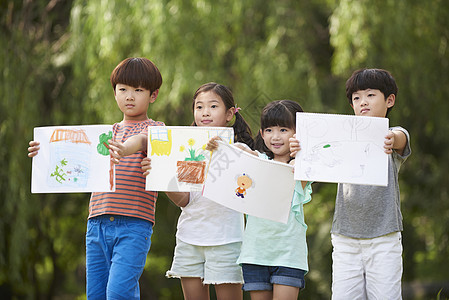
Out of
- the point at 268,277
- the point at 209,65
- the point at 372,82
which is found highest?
the point at 209,65

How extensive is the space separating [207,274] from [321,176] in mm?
755

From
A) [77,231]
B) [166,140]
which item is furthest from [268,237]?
[77,231]

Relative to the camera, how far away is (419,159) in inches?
277

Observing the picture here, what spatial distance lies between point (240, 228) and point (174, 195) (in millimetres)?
368

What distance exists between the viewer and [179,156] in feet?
9.56

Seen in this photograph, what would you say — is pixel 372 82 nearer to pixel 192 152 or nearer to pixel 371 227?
pixel 371 227

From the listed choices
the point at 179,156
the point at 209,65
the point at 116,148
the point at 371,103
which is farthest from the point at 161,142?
the point at 209,65

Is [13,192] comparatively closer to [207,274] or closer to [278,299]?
[207,274]

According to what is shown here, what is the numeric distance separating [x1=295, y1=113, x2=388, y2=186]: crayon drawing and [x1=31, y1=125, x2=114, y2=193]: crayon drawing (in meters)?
0.89

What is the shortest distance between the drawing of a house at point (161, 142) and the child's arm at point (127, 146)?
0.06 meters

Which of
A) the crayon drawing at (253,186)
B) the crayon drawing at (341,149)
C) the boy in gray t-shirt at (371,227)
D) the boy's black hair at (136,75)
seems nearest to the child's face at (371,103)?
the boy in gray t-shirt at (371,227)

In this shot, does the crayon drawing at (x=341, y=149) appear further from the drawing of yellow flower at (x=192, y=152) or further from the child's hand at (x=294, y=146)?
the drawing of yellow flower at (x=192, y=152)

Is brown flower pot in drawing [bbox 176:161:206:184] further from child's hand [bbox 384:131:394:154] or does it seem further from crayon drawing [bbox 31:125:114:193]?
child's hand [bbox 384:131:394:154]

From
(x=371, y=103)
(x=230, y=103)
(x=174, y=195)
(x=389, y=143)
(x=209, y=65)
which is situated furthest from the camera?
(x=209, y=65)
